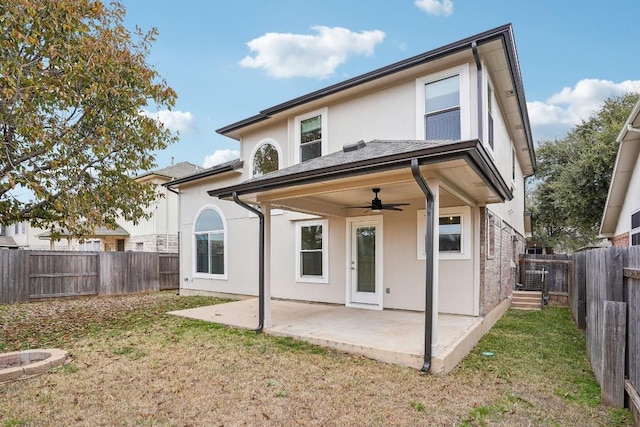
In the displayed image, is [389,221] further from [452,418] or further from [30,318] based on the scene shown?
[30,318]

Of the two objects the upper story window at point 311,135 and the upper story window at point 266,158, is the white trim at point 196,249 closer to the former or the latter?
the upper story window at point 266,158

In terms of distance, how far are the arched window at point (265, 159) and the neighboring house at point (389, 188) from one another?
5 cm

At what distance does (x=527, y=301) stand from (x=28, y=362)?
11.9 m

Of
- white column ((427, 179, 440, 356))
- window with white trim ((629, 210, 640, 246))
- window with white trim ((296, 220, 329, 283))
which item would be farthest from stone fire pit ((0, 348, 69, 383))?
window with white trim ((629, 210, 640, 246))

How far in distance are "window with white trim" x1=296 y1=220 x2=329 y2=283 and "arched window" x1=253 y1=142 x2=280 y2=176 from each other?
2090 millimetres

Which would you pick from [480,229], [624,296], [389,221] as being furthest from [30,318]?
[624,296]

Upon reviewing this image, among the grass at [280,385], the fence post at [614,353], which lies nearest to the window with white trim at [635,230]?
the grass at [280,385]

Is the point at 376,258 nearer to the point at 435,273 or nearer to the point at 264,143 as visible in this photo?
the point at 435,273

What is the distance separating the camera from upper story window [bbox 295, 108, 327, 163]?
32.3ft

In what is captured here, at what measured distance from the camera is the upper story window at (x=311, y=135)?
9859 millimetres

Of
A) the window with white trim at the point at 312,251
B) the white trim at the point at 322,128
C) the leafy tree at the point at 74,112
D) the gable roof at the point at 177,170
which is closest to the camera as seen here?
the leafy tree at the point at 74,112

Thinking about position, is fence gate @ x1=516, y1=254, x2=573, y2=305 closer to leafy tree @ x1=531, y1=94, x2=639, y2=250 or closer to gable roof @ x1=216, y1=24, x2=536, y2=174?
gable roof @ x1=216, y1=24, x2=536, y2=174

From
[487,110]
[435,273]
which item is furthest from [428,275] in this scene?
[487,110]

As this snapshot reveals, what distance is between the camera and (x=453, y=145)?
15.1ft
